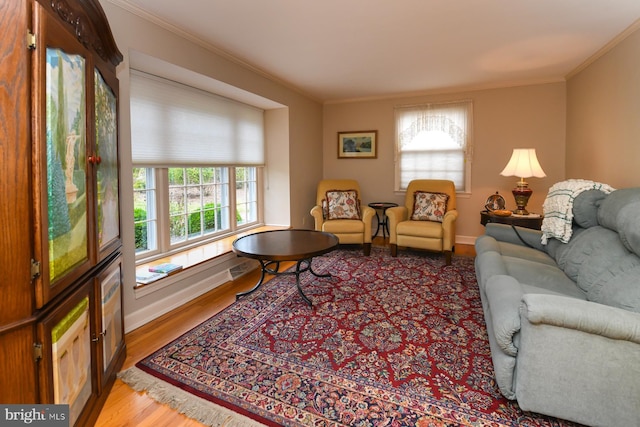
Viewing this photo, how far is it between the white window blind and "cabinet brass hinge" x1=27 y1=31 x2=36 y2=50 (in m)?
1.85

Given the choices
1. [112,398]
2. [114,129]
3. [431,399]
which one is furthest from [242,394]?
[114,129]

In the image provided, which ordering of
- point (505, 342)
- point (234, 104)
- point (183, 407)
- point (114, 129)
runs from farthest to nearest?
1. point (234, 104)
2. point (114, 129)
3. point (183, 407)
4. point (505, 342)

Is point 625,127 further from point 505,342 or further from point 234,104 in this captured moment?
point 234,104

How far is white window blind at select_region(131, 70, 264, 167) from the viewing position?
284 centimetres

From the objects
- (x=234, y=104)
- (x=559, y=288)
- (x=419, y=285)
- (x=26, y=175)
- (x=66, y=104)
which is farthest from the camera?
(x=234, y=104)

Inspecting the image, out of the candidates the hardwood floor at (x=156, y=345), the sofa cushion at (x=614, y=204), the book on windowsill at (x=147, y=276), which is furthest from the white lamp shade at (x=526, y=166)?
the book on windowsill at (x=147, y=276)

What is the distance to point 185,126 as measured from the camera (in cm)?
328

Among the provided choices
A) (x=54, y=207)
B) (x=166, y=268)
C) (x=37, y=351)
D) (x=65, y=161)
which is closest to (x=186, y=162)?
(x=166, y=268)

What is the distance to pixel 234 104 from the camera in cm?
404

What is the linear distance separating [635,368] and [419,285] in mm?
2017

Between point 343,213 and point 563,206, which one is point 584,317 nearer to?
point 563,206

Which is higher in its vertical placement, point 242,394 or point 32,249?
point 32,249

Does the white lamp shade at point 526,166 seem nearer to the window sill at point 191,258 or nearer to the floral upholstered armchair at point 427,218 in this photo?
the floral upholstered armchair at point 427,218

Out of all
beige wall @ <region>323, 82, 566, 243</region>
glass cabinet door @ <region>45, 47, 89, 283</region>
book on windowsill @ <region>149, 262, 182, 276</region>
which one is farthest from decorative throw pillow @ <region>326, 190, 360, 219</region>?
glass cabinet door @ <region>45, 47, 89, 283</region>
